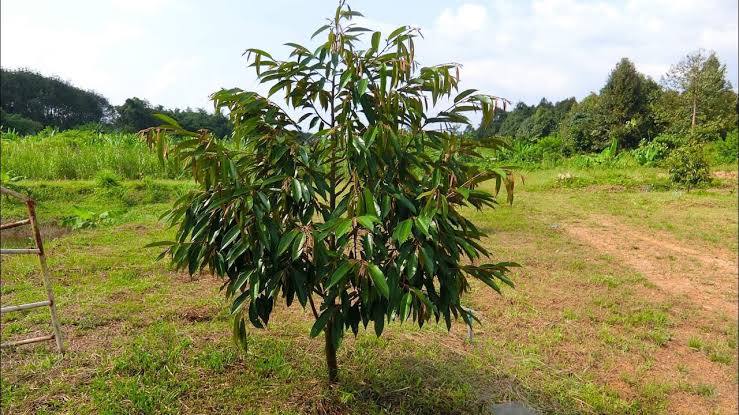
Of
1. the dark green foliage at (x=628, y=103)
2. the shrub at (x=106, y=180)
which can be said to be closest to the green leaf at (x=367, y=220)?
the shrub at (x=106, y=180)

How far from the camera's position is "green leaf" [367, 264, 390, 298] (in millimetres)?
1618

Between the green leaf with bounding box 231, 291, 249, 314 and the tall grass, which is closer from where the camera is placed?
the green leaf with bounding box 231, 291, 249, 314

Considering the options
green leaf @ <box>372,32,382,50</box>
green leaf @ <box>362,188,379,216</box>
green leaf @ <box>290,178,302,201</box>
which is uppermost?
green leaf @ <box>372,32,382,50</box>

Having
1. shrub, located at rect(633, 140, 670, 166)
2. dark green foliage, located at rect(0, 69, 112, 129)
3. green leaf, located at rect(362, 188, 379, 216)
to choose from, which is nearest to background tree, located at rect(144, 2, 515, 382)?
green leaf, located at rect(362, 188, 379, 216)

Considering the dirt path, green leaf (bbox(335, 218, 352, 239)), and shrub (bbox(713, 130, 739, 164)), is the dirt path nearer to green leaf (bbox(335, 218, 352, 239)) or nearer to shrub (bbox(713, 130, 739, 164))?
green leaf (bbox(335, 218, 352, 239))

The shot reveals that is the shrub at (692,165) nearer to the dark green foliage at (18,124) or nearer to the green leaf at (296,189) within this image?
the green leaf at (296,189)

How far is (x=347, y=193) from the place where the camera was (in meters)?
2.06

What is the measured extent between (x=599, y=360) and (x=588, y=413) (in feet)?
2.50

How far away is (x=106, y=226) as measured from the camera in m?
7.68

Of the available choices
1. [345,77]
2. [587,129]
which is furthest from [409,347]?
[587,129]

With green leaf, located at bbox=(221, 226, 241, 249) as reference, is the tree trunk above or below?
below

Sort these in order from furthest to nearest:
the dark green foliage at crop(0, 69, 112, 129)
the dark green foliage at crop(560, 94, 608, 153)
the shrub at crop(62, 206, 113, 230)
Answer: the dark green foliage at crop(0, 69, 112, 129)
the dark green foliage at crop(560, 94, 608, 153)
the shrub at crop(62, 206, 113, 230)

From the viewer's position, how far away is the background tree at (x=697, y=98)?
1252 cm

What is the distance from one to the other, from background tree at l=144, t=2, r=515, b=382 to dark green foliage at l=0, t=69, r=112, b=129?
118 ft
